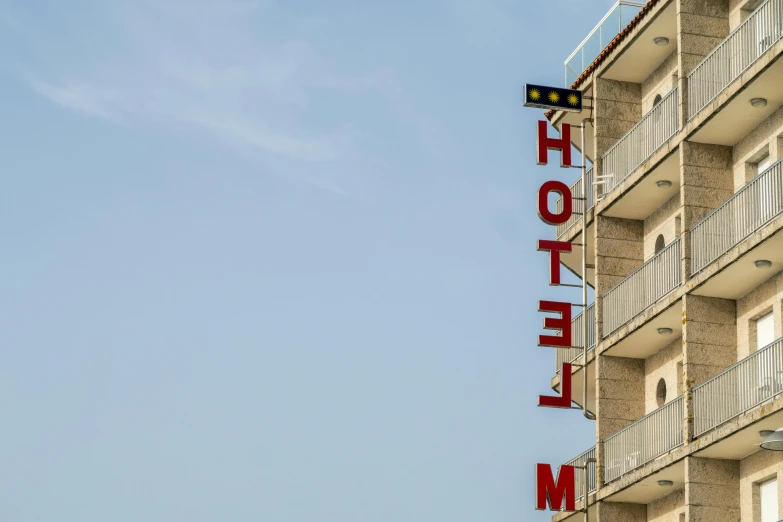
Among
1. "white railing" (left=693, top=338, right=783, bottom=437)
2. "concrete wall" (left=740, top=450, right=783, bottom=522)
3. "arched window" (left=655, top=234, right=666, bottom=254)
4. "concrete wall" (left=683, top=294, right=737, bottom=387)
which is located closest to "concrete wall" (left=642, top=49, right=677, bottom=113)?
"arched window" (left=655, top=234, right=666, bottom=254)

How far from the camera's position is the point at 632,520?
46.5 m

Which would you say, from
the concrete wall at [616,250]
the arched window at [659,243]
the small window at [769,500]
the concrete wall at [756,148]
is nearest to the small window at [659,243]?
the arched window at [659,243]

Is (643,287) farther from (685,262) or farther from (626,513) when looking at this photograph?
(626,513)

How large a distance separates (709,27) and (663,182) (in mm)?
4433

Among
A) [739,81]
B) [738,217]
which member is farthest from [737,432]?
[739,81]

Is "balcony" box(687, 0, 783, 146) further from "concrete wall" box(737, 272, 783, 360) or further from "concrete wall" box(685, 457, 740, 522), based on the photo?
"concrete wall" box(685, 457, 740, 522)

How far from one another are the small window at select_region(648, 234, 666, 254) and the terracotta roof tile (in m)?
5.70

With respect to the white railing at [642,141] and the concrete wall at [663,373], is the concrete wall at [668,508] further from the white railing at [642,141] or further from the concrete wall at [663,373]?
the white railing at [642,141]

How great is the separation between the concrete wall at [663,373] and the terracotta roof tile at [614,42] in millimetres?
9022

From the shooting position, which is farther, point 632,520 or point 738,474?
point 632,520

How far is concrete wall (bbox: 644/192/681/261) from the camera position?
4697 centimetres

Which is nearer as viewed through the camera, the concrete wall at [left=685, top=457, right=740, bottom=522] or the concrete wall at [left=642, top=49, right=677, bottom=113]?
the concrete wall at [left=685, top=457, right=740, bottom=522]

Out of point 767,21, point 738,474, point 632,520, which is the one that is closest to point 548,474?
point 632,520

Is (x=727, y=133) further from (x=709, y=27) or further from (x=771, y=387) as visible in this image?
(x=771, y=387)
